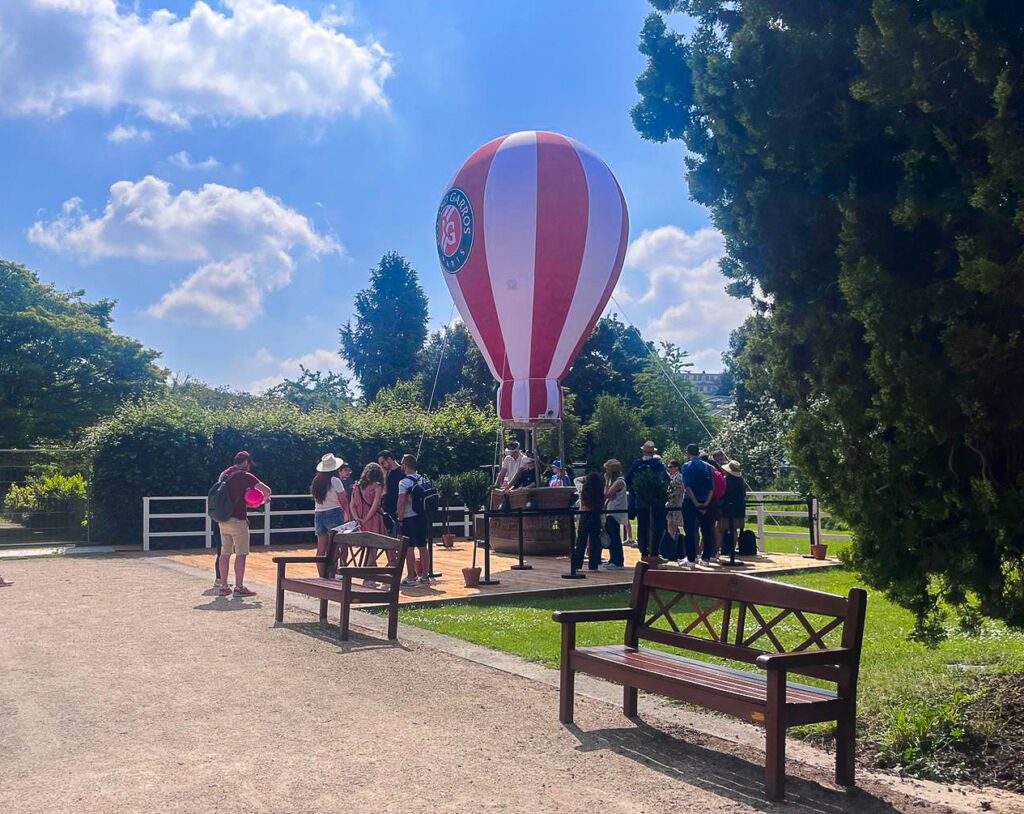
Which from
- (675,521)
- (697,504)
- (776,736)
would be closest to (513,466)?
(675,521)

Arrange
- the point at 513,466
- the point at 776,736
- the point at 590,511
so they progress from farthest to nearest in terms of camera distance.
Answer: the point at 513,466
the point at 590,511
the point at 776,736

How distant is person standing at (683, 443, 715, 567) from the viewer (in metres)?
14.1

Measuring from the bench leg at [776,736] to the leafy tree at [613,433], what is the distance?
47165mm

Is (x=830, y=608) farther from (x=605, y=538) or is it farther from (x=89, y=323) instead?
(x=89, y=323)

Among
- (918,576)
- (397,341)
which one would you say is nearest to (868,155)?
(918,576)

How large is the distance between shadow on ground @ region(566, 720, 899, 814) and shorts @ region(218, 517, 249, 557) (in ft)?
24.0

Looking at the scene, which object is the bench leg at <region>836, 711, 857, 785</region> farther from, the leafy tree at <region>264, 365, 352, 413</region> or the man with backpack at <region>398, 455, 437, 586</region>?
the leafy tree at <region>264, 365, 352, 413</region>

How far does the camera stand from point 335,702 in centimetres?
652

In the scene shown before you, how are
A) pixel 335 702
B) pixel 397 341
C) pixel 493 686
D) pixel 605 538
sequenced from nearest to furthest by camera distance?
pixel 335 702 < pixel 493 686 < pixel 605 538 < pixel 397 341

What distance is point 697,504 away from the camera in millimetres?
14070

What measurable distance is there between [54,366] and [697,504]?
42759 millimetres

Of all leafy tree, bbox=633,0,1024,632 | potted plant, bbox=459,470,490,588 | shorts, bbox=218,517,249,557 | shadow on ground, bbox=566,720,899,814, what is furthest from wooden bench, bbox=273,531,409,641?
potted plant, bbox=459,470,490,588

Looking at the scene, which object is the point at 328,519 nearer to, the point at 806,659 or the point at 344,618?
the point at 344,618

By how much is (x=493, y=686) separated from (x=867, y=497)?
3.10 metres
